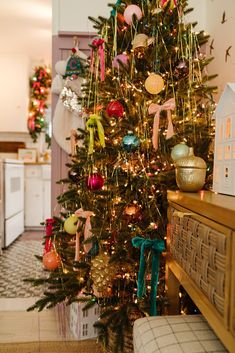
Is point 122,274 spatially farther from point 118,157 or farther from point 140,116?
point 140,116

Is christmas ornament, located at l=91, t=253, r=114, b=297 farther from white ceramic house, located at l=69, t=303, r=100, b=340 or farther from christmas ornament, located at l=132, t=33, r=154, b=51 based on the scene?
christmas ornament, located at l=132, t=33, r=154, b=51

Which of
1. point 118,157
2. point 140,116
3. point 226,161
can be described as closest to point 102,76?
point 140,116

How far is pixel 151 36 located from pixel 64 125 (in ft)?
3.21

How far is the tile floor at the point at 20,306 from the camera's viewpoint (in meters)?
2.00

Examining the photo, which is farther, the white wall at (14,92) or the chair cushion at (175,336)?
the white wall at (14,92)

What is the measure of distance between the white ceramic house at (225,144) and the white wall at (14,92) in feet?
14.2

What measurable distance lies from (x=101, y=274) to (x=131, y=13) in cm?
120

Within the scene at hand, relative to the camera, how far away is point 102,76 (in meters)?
1.72

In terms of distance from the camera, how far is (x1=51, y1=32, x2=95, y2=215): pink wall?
2.52 meters

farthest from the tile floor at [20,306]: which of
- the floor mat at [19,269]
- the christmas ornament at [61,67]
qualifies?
the christmas ornament at [61,67]

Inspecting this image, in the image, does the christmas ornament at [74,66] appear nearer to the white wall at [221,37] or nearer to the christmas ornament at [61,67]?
the christmas ornament at [61,67]

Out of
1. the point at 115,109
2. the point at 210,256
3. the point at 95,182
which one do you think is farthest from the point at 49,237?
the point at 210,256

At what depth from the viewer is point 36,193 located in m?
5.01

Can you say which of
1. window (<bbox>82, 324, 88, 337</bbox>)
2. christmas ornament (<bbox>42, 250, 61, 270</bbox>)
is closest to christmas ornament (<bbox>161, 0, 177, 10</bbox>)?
christmas ornament (<bbox>42, 250, 61, 270</bbox>)
